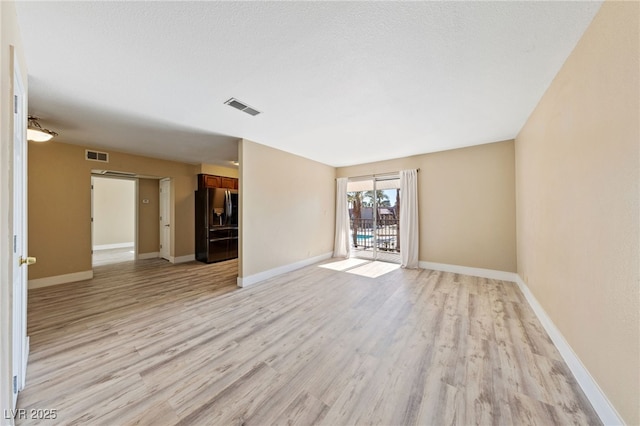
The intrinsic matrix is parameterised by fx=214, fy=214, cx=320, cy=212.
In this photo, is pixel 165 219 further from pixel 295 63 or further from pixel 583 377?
pixel 583 377

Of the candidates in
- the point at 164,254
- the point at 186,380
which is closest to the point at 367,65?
the point at 186,380

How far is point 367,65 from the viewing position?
1.85 meters

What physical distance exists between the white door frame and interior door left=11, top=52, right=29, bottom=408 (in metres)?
4.21

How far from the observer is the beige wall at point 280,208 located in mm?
3801

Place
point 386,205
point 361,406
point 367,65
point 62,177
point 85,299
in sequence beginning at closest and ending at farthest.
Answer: point 361,406 → point 367,65 → point 85,299 → point 62,177 → point 386,205

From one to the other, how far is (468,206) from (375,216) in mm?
1985

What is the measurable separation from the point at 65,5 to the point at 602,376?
405 cm

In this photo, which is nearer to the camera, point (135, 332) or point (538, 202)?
point (135, 332)

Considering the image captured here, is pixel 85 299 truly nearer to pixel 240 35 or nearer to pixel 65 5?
pixel 65 5

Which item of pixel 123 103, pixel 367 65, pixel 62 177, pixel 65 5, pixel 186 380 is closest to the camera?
pixel 65 5

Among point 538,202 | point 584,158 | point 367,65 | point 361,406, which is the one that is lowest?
point 361,406

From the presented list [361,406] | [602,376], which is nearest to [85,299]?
[361,406]

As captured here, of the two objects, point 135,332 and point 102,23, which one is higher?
point 102,23

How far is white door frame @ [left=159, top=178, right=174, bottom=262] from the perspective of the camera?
5645mm
